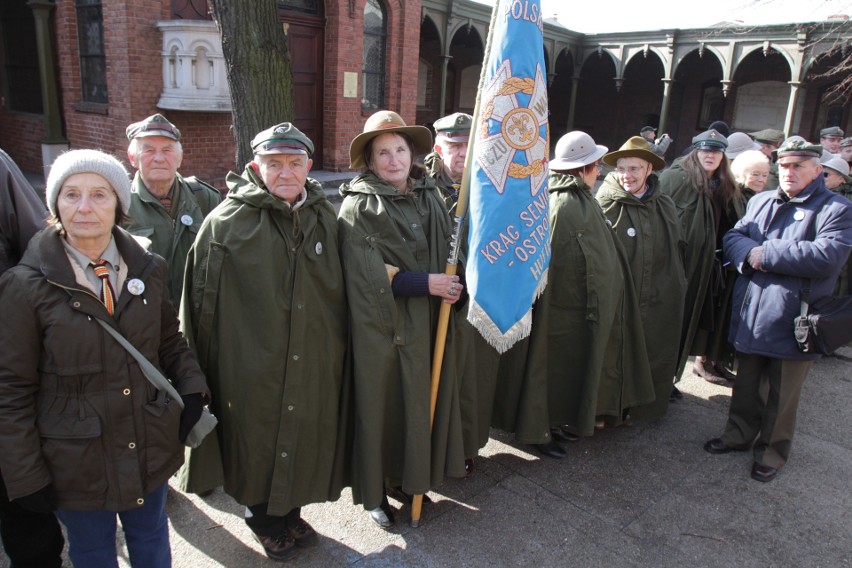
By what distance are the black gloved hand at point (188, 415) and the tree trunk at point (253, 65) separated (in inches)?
112

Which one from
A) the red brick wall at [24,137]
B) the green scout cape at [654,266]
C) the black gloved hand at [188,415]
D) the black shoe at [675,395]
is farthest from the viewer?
the red brick wall at [24,137]

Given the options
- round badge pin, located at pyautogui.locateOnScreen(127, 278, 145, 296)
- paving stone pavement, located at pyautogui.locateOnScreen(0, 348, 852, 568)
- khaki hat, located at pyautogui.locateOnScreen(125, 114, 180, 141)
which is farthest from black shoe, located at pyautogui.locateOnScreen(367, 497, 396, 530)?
khaki hat, located at pyautogui.locateOnScreen(125, 114, 180, 141)

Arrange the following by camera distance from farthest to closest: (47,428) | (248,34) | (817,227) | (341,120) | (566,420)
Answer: (341,120) → (248,34) → (566,420) → (817,227) → (47,428)

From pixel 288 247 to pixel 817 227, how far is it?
3.09 meters

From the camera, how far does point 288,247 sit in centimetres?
260

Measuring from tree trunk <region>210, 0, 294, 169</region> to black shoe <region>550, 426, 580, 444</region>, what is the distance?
309cm

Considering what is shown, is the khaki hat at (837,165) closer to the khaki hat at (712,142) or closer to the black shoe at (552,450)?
the khaki hat at (712,142)

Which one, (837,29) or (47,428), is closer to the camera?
(47,428)

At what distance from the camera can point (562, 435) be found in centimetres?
420

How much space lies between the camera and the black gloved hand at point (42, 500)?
79.6 inches

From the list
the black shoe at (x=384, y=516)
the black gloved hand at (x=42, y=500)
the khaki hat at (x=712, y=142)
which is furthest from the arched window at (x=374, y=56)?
the black gloved hand at (x=42, y=500)

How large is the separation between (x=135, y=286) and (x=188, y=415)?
0.53 m

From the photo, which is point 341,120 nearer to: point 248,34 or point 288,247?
point 248,34

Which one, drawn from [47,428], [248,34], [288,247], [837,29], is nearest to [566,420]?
[288,247]
